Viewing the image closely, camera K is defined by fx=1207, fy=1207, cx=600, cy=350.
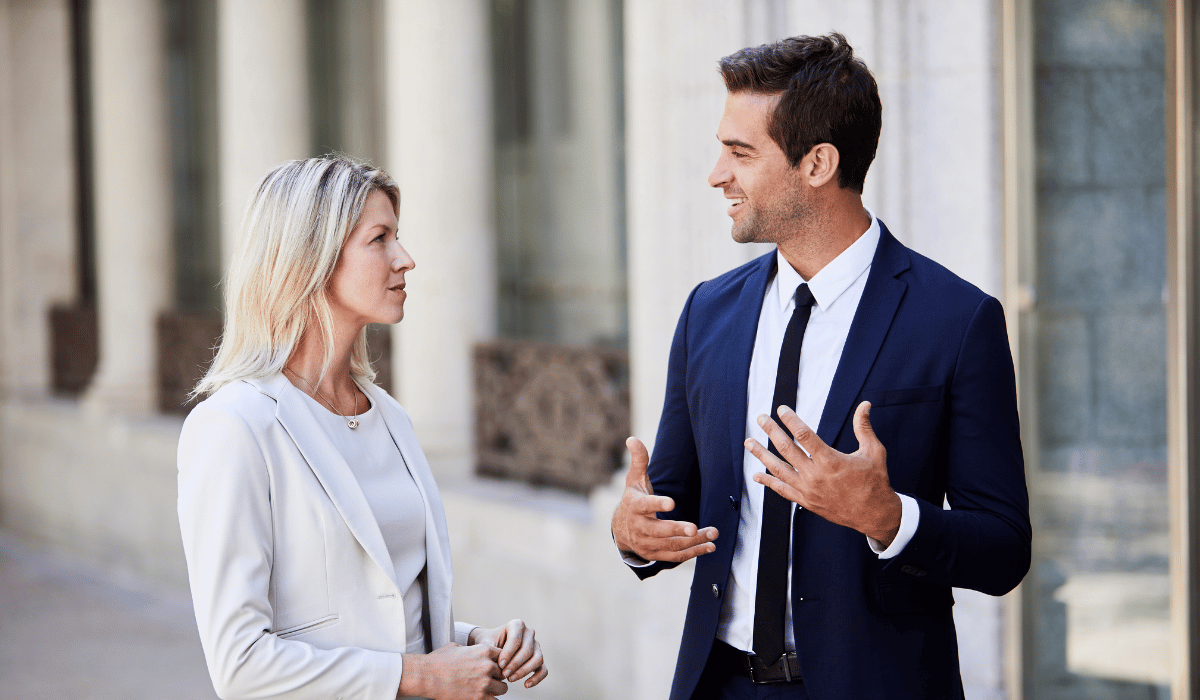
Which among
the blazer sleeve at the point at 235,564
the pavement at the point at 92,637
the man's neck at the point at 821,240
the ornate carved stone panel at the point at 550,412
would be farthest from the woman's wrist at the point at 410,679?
the pavement at the point at 92,637

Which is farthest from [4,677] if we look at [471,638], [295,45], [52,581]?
[471,638]

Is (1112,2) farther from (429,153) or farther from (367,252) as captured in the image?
(429,153)

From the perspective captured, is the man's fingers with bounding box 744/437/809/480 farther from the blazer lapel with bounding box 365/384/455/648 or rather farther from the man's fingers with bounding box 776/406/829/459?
the blazer lapel with bounding box 365/384/455/648

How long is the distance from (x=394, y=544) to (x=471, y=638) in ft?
1.21

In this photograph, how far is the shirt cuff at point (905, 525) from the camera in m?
2.05

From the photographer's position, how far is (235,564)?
2.11 m

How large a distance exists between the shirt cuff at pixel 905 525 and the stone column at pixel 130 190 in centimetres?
997

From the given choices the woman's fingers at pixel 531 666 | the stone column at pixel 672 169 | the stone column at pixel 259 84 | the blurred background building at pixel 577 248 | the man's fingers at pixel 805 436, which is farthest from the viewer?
the stone column at pixel 259 84

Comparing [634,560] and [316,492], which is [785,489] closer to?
[634,560]

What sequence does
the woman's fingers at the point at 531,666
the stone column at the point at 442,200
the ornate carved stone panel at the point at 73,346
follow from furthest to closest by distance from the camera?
the ornate carved stone panel at the point at 73,346, the stone column at the point at 442,200, the woman's fingers at the point at 531,666

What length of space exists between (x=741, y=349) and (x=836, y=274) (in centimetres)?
24

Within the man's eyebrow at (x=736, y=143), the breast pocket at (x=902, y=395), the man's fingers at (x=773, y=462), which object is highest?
the man's eyebrow at (x=736, y=143)

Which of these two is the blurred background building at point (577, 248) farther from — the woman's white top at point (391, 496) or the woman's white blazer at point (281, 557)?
the woman's white blazer at point (281, 557)

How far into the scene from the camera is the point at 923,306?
2281 mm
